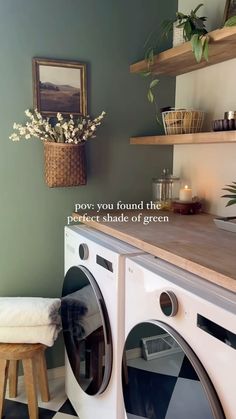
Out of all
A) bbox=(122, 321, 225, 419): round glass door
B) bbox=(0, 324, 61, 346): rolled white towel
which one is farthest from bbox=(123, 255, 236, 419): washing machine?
bbox=(0, 324, 61, 346): rolled white towel

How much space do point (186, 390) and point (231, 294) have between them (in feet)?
0.92

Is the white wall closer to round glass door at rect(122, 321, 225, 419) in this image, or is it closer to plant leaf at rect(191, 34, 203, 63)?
plant leaf at rect(191, 34, 203, 63)

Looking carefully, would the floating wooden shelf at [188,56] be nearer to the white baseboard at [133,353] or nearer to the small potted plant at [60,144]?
the small potted plant at [60,144]

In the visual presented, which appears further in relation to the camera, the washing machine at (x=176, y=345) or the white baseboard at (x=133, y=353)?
the white baseboard at (x=133, y=353)

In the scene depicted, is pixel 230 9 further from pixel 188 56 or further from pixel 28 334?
pixel 28 334

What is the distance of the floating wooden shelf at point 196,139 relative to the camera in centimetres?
144

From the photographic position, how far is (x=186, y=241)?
1.34 m

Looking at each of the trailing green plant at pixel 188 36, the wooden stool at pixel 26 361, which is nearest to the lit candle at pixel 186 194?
the trailing green plant at pixel 188 36

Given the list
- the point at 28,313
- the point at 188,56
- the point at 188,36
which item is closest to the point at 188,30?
the point at 188,36

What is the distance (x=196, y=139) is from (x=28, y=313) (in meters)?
1.10

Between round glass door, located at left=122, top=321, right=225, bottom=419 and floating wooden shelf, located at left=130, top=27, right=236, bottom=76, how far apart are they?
1.08 metres

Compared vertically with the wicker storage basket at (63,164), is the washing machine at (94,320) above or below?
below

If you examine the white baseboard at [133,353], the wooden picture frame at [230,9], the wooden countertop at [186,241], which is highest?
the wooden picture frame at [230,9]

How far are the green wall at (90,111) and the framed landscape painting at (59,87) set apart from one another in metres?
0.04
